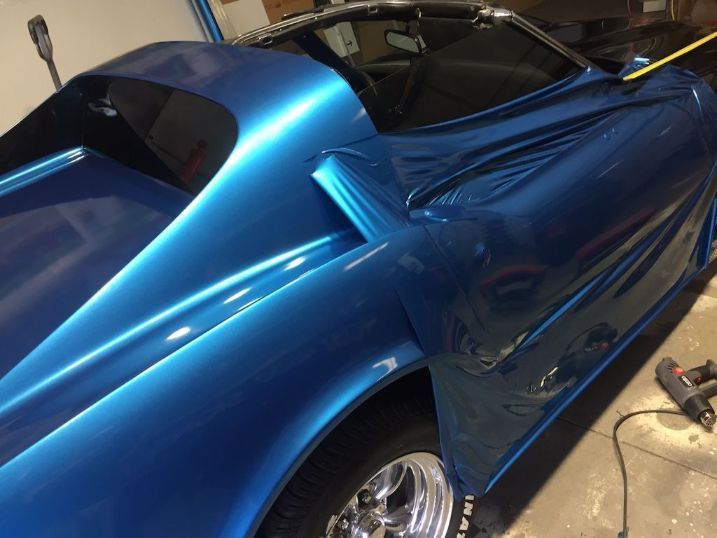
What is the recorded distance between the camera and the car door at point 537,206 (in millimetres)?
1402

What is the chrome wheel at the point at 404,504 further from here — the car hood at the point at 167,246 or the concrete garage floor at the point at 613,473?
the car hood at the point at 167,246

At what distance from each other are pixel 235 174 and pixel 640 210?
4.23 feet

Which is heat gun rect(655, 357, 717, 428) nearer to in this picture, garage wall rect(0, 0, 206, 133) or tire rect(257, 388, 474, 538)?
tire rect(257, 388, 474, 538)

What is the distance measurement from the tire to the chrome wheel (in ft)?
0.17

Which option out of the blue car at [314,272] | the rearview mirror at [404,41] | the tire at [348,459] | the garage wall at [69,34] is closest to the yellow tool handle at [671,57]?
the blue car at [314,272]

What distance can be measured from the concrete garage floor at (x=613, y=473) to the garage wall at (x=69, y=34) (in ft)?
12.0

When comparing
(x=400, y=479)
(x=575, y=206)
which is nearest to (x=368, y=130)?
(x=575, y=206)

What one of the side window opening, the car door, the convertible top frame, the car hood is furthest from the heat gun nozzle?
the side window opening

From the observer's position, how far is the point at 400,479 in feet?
5.18

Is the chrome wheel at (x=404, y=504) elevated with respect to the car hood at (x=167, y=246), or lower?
lower

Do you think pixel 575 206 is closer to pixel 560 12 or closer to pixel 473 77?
pixel 473 77

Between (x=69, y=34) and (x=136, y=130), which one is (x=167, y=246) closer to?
(x=136, y=130)

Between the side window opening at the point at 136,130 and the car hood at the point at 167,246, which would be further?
the side window opening at the point at 136,130

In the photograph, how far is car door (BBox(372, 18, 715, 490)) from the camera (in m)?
1.40
